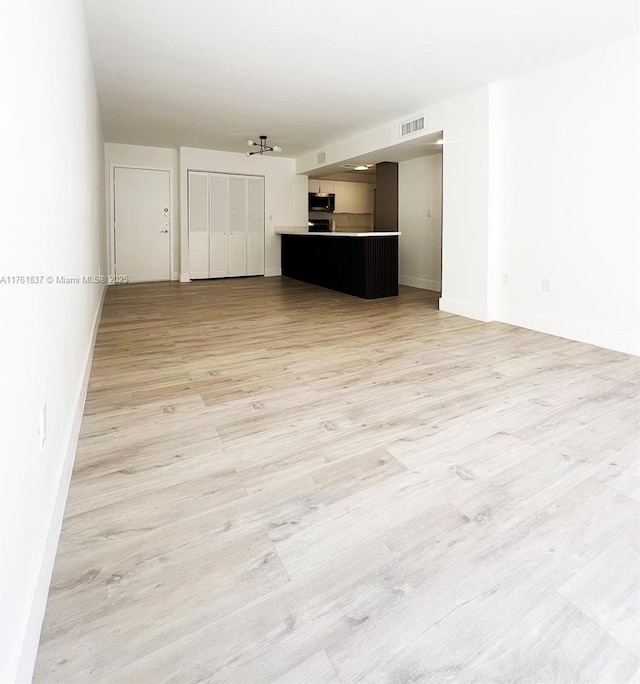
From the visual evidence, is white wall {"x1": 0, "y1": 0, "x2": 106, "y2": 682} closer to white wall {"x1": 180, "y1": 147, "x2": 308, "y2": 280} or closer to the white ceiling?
the white ceiling

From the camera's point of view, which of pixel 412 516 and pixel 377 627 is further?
pixel 412 516

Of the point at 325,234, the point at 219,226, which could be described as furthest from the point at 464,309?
the point at 219,226

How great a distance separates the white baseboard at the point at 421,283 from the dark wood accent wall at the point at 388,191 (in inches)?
36.7

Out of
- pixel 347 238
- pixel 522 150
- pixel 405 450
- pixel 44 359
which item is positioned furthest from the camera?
pixel 347 238

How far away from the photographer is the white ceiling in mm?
3184

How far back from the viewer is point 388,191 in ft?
25.9

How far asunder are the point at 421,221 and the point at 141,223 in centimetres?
515

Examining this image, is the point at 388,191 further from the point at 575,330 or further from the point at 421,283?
the point at 575,330

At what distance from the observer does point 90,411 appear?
2.45 metres

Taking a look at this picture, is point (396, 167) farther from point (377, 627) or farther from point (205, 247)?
point (377, 627)

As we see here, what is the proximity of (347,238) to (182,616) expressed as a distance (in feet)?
19.6

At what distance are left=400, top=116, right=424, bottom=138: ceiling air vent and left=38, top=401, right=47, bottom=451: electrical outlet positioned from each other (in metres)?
5.48

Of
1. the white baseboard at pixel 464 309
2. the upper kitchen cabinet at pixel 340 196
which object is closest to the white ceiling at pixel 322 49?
the white baseboard at pixel 464 309

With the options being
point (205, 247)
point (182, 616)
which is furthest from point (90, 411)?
point (205, 247)
